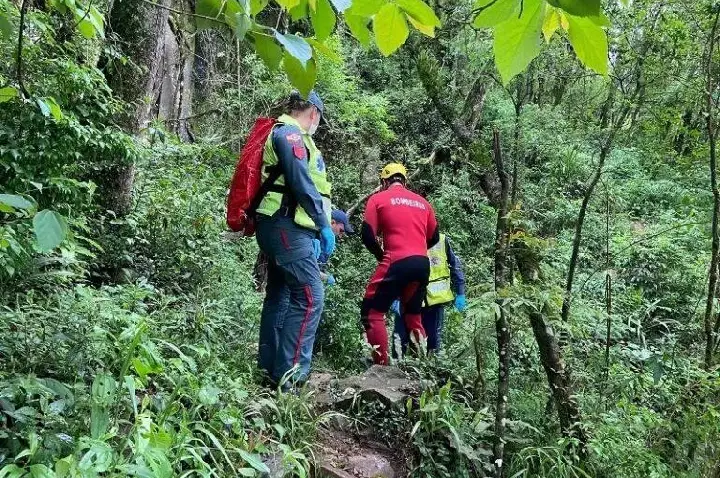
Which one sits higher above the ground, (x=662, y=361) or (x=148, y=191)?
(x=148, y=191)

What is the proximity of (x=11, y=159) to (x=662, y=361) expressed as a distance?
4.17 meters

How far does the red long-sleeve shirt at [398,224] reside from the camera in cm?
538

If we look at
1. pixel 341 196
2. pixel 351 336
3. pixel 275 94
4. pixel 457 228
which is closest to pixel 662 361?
pixel 351 336

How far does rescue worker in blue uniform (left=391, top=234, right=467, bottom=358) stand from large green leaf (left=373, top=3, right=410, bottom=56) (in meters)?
4.74

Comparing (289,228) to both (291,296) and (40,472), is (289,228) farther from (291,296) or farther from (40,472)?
(40,472)

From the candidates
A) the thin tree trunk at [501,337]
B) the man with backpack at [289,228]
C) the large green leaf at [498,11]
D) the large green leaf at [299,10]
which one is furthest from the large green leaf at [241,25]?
the man with backpack at [289,228]

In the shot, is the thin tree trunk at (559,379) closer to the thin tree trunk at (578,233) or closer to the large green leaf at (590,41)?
the thin tree trunk at (578,233)

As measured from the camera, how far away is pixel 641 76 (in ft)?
17.8

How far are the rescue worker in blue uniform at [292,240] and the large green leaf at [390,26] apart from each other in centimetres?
282

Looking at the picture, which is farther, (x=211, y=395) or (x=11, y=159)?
(x=11, y=159)

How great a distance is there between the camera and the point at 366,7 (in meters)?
1.01

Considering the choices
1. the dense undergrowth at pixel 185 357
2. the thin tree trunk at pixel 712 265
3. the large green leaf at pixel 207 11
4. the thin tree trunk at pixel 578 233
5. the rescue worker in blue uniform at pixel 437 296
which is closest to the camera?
the large green leaf at pixel 207 11

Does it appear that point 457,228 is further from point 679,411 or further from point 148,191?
point 679,411

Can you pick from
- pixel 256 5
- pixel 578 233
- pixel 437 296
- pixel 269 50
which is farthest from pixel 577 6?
pixel 437 296
